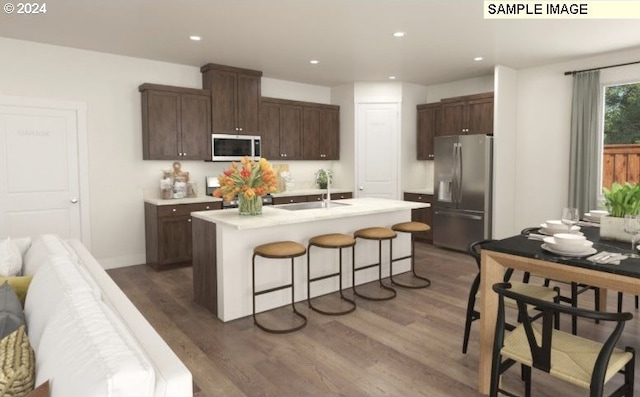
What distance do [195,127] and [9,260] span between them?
3.37m

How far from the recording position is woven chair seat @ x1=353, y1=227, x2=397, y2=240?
4199 mm

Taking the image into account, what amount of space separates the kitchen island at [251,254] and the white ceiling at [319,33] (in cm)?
188

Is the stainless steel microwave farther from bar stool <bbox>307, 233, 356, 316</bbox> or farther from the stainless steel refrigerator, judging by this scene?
the stainless steel refrigerator

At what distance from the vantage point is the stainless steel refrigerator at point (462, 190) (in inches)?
237

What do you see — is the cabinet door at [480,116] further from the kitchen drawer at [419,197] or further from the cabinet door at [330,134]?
the cabinet door at [330,134]

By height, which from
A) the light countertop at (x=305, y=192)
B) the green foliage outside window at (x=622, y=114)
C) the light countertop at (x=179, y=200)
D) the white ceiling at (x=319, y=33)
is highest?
the white ceiling at (x=319, y=33)

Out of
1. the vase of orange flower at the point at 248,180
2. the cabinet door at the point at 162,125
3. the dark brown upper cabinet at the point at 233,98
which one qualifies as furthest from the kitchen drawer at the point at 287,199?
the vase of orange flower at the point at 248,180

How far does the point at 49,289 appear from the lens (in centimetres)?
181

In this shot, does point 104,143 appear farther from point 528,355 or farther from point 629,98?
point 629,98

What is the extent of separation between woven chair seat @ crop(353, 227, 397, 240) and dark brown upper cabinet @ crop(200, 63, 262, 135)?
273cm

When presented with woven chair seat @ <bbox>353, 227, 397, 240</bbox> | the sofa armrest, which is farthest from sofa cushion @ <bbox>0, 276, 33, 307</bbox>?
woven chair seat @ <bbox>353, 227, 397, 240</bbox>

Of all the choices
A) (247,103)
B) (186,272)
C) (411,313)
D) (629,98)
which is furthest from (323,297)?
(629,98)

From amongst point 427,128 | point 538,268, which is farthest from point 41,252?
point 427,128

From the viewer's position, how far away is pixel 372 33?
4.48 metres
